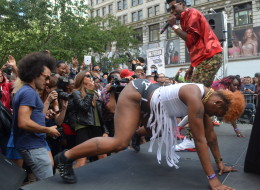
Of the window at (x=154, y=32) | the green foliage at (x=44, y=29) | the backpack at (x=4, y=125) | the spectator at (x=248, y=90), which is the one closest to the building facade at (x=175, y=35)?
the window at (x=154, y=32)

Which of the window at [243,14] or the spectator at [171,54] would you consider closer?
the window at [243,14]

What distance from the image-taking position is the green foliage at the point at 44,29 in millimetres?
12734

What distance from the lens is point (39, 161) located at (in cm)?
275

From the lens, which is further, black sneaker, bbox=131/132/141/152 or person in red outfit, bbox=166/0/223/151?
black sneaker, bbox=131/132/141/152

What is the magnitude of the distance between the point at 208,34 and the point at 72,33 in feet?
42.3

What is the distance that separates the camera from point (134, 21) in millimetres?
37906

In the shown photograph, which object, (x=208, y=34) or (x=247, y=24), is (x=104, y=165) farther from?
(x=247, y=24)

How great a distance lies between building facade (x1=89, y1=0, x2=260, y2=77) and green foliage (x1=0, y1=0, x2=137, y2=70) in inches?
99.8

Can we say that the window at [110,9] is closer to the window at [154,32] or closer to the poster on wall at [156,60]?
the window at [154,32]

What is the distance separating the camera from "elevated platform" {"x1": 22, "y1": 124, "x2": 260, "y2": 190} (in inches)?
99.4

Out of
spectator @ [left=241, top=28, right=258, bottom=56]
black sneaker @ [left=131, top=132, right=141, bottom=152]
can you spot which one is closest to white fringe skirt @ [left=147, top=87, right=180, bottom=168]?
black sneaker @ [left=131, top=132, right=141, bottom=152]

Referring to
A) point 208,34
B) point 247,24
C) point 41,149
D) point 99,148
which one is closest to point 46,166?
point 41,149

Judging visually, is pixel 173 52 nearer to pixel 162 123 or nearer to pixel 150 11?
pixel 150 11

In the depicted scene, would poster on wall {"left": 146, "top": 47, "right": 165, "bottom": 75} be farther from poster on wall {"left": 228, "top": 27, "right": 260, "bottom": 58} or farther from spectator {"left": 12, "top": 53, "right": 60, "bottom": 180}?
poster on wall {"left": 228, "top": 27, "right": 260, "bottom": 58}
